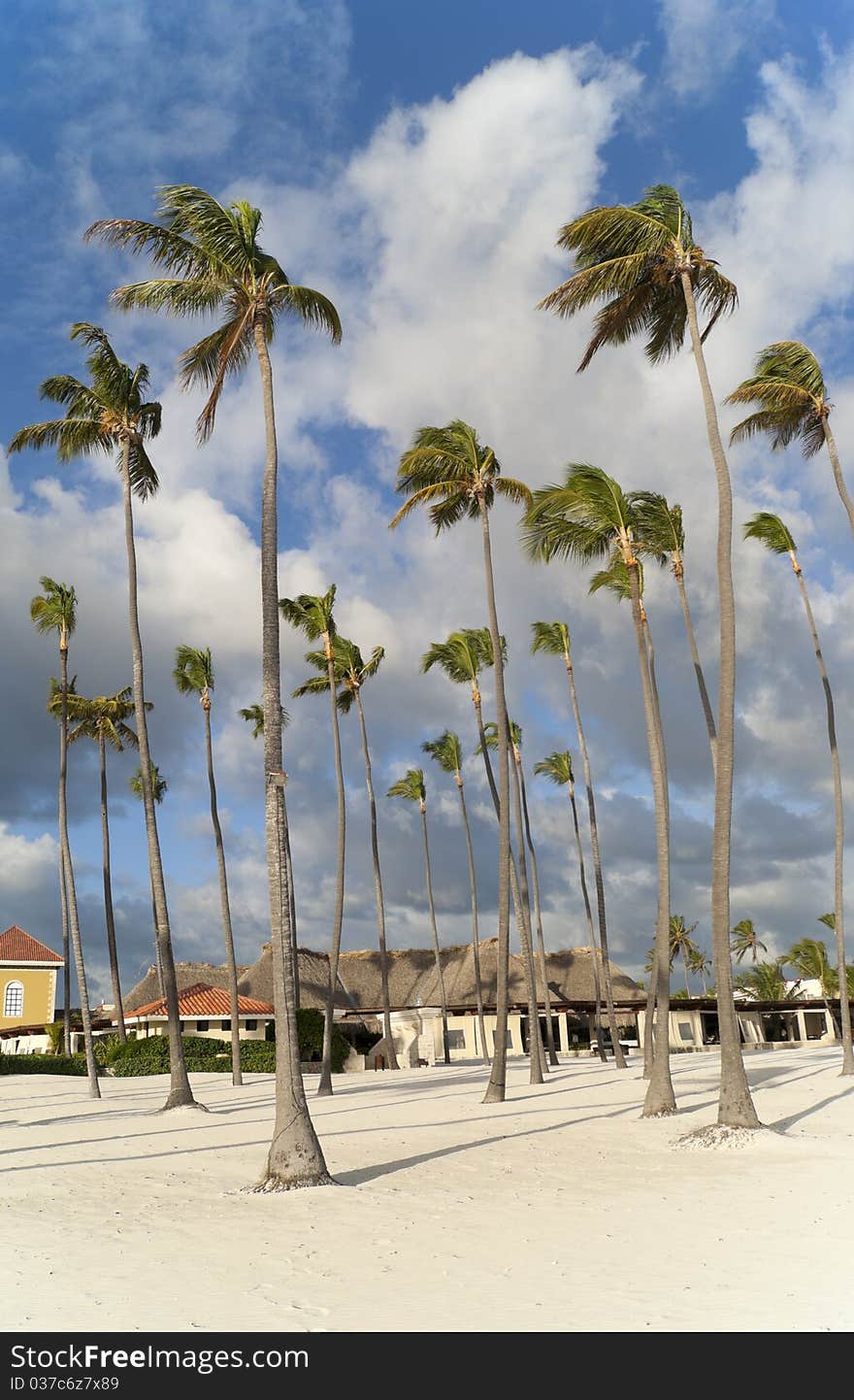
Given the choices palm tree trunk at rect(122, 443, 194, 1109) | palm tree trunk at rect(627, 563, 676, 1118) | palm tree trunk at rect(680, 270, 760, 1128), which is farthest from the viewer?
palm tree trunk at rect(122, 443, 194, 1109)

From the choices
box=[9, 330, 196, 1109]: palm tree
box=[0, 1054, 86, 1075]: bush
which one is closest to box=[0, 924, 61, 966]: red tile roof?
box=[0, 1054, 86, 1075]: bush

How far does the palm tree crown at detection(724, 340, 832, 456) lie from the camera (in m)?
24.1

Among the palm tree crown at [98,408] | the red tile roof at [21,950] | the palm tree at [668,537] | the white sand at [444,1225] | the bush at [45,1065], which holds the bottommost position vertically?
the bush at [45,1065]

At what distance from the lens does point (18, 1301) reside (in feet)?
24.1

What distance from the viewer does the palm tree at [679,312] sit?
1666 cm

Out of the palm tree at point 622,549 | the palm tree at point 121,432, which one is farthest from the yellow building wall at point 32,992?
the palm tree at point 622,549

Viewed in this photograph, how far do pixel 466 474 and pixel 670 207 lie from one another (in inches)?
356

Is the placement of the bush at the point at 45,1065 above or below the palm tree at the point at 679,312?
below

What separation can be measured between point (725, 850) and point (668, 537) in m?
11.3

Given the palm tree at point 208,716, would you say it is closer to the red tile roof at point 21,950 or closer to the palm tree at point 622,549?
the palm tree at point 622,549

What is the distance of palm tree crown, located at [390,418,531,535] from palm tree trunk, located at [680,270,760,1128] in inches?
367

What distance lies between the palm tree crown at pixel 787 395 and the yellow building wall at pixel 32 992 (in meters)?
53.8

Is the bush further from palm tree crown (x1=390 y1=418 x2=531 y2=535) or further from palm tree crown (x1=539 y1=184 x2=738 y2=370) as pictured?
palm tree crown (x1=539 y1=184 x2=738 y2=370)
